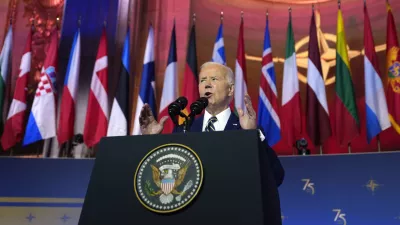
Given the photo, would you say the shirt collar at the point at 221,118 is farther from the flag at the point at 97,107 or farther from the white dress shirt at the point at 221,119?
the flag at the point at 97,107

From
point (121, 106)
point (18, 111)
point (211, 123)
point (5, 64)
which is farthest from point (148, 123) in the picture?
point (5, 64)

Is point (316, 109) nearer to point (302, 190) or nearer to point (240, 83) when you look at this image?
point (240, 83)

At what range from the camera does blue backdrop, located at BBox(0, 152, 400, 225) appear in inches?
205

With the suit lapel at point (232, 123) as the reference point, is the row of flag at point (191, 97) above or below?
above

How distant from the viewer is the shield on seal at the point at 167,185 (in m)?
1.42

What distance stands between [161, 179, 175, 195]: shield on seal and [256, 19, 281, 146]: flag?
15.8 ft

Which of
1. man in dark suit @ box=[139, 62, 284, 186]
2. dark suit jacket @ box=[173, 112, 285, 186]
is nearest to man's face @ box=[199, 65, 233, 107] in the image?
man in dark suit @ box=[139, 62, 284, 186]

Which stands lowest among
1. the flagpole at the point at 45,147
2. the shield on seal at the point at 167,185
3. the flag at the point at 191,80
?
the shield on seal at the point at 167,185

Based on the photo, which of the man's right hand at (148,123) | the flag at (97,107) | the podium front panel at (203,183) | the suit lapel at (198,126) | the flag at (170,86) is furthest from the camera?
the flag at (170,86)

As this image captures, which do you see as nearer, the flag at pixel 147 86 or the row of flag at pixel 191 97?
the row of flag at pixel 191 97

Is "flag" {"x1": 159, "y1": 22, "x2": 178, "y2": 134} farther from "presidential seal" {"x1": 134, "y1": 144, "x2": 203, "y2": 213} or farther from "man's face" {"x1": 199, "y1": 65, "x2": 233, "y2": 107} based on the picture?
"presidential seal" {"x1": 134, "y1": 144, "x2": 203, "y2": 213}

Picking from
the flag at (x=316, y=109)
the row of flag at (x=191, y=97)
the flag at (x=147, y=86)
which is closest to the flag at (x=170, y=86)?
the row of flag at (x=191, y=97)

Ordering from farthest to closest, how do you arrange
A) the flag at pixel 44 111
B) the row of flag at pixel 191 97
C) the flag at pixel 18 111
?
the flag at pixel 18 111, the flag at pixel 44 111, the row of flag at pixel 191 97

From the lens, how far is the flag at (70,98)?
6.55 m
